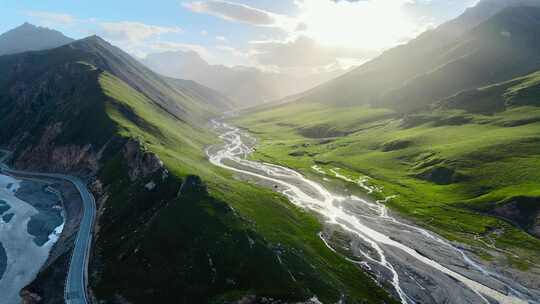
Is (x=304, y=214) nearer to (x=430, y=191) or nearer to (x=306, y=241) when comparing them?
(x=306, y=241)

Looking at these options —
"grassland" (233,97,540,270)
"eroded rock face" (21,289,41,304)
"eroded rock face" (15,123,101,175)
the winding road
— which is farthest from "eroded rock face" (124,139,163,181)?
"grassland" (233,97,540,270)

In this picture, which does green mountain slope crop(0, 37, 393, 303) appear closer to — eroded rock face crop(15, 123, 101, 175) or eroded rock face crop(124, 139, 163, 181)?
eroded rock face crop(124, 139, 163, 181)

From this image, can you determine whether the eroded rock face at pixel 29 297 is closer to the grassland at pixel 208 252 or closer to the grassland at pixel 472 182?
the grassland at pixel 208 252

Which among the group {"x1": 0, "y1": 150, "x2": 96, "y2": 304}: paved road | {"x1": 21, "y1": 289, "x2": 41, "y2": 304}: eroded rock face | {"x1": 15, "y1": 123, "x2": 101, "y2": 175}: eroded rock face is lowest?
{"x1": 21, "y1": 289, "x2": 41, "y2": 304}: eroded rock face

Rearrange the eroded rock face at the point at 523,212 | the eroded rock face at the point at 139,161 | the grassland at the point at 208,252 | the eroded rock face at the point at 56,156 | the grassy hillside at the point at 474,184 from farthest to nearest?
the eroded rock face at the point at 56,156, the eroded rock face at the point at 139,161, the eroded rock face at the point at 523,212, the grassy hillside at the point at 474,184, the grassland at the point at 208,252

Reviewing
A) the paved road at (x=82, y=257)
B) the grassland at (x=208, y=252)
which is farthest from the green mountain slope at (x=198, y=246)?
the paved road at (x=82, y=257)

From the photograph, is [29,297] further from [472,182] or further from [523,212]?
[472,182]
